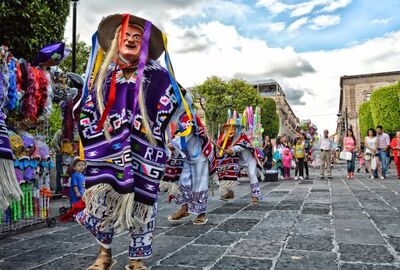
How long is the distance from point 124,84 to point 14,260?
195cm

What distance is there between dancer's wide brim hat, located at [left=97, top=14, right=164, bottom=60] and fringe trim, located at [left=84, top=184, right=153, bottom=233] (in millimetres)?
1240

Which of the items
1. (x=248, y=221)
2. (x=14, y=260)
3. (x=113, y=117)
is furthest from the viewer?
(x=248, y=221)

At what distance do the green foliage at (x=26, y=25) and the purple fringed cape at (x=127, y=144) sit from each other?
4.70 meters

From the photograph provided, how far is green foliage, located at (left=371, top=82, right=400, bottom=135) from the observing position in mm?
26234

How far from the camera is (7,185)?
2961mm

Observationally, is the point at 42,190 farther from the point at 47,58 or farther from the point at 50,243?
the point at 47,58

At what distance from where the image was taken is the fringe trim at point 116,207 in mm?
2666

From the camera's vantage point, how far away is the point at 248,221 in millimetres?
5043

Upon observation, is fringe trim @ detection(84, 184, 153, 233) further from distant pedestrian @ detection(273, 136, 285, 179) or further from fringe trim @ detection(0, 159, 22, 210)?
distant pedestrian @ detection(273, 136, 285, 179)

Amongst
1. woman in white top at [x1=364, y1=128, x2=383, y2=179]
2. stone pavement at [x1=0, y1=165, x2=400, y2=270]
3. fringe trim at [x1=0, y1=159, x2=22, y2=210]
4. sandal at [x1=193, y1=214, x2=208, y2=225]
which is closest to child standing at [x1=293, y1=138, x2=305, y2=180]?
woman in white top at [x1=364, y1=128, x2=383, y2=179]

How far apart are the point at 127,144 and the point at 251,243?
5.93ft

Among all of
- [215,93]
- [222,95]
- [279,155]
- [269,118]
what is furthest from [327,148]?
[269,118]

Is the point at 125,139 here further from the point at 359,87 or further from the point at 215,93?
the point at 359,87

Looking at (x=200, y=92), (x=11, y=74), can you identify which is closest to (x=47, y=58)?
(x=11, y=74)
